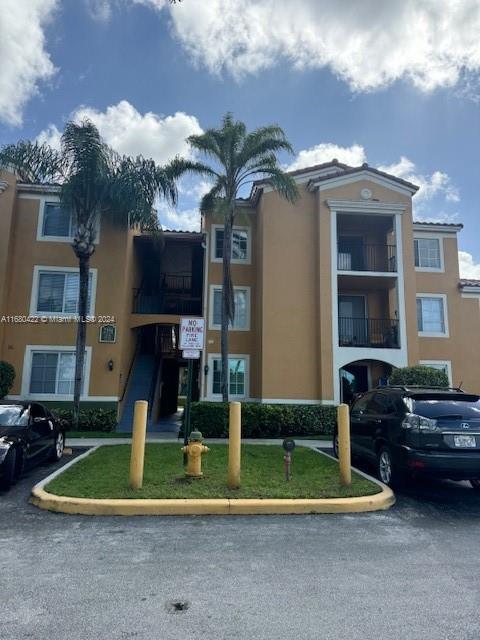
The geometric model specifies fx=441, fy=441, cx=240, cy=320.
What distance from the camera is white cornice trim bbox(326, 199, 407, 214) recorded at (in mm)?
17516

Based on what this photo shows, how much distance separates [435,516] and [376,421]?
2146 millimetres

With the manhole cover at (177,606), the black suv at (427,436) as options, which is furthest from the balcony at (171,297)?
the manhole cover at (177,606)

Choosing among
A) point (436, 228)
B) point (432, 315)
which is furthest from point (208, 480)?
point (436, 228)

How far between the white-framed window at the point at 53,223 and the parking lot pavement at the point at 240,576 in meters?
13.2

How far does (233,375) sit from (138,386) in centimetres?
398

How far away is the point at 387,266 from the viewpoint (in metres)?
18.9

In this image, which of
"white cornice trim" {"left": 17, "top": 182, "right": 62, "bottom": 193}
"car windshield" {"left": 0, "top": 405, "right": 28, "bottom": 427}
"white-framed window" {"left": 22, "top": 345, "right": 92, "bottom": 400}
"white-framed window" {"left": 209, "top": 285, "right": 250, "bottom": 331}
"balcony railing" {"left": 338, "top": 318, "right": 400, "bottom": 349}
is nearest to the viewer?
"car windshield" {"left": 0, "top": 405, "right": 28, "bottom": 427}

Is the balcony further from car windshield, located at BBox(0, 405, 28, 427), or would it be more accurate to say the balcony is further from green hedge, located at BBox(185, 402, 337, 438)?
car windshield, located at BBox(0, 405, 28, 427)

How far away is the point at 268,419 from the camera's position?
1498cm

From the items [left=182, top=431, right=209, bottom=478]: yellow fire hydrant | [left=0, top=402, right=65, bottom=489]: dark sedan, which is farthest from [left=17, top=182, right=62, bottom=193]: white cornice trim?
[left=182, top=431, right=209, bottom=478]: yellow fire hydrant

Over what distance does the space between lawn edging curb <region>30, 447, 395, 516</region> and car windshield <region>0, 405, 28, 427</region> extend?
7.31 ft

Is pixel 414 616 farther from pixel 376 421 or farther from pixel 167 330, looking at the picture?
pixel 167 330

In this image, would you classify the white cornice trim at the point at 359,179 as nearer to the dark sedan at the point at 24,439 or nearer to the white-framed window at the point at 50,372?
the white-framed window at the point at 50,372

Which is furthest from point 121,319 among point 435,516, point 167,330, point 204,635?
point 204,635
